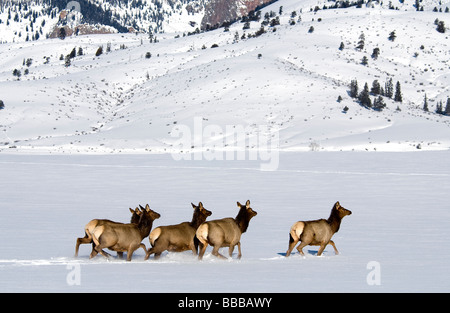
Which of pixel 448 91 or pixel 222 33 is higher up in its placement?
pixel 222 33

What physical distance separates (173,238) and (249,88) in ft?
248

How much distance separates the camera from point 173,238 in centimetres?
1062

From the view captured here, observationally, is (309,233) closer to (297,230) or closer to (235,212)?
(297,230)

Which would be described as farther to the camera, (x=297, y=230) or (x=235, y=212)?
(x=235, y=212)

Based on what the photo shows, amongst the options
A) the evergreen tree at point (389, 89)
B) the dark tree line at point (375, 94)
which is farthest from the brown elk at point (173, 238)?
the evergreen tree at point (389, 89)

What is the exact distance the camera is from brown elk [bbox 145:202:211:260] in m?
10.5

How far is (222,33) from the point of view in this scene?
14212 cm

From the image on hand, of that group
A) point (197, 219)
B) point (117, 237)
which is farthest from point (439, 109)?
point (117, 237)

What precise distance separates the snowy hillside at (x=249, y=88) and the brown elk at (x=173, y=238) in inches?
1788

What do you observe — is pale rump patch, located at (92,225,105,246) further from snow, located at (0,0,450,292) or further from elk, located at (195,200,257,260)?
elk, located at (195,200,257,260)

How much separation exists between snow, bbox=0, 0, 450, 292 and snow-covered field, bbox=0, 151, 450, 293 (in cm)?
7
